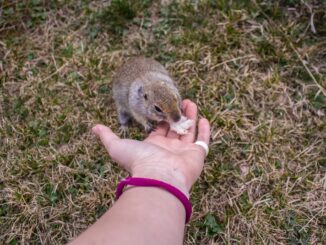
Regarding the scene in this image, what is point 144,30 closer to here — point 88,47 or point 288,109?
point 88,47

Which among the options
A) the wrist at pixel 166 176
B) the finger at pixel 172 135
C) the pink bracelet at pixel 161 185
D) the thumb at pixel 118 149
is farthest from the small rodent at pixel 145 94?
the pink bracelet at pixel 161 185

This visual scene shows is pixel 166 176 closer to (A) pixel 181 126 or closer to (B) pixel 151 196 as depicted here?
(B) pixel 151 196

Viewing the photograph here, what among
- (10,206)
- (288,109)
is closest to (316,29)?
(288,109)

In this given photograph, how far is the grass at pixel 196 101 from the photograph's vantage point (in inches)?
154

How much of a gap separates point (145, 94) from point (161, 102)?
218mm

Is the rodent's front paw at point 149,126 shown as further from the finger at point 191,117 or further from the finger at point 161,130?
the finger at point 191,117

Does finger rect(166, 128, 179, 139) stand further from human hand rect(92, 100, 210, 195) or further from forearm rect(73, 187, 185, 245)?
forearm rect(73, 187, 185, 245)

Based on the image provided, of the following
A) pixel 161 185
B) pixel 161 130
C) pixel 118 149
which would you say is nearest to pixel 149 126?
pixel 161 130

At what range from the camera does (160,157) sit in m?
3.15

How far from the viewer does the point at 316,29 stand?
15.8ft

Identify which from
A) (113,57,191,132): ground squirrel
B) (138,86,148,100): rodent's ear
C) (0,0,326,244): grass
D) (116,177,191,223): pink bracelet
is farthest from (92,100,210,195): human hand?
(0,0,326,244): grass

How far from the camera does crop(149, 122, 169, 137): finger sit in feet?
12.8

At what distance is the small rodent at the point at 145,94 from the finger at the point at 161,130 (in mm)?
74

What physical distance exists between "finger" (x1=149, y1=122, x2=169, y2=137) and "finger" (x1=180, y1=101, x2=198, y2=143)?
0.63 ft
